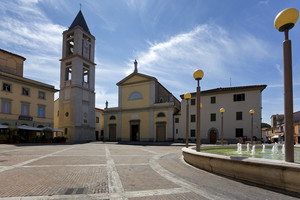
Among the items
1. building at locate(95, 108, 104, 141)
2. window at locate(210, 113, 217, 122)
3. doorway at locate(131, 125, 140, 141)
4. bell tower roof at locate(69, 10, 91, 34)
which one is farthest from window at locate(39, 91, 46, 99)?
window at locate(210, 113, 217, 122)

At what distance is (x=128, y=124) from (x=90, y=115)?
7799 mm

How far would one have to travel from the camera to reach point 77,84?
3469 centimetres

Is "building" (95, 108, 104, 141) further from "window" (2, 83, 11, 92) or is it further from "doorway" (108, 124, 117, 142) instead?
"window" (2, 83, 11, 92)

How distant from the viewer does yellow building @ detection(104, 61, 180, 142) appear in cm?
3203

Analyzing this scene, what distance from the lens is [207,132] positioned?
94.3 ft

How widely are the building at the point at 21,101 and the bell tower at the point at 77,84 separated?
315 centimetres

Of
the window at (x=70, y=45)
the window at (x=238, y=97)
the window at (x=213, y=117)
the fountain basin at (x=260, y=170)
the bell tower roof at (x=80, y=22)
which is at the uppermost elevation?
the bell tower roof at (x=80, y=22)

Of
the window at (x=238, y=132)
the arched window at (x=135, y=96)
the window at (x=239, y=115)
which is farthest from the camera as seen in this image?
the arched window at (x=135, y=96)

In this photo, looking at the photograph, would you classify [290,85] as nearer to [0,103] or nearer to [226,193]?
[226,193]

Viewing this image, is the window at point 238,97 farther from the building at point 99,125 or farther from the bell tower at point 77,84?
the building at point 99,125

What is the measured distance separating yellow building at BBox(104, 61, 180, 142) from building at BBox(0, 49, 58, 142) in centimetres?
1098

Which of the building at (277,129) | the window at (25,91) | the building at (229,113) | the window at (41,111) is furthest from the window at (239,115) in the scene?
the window at (25,91)

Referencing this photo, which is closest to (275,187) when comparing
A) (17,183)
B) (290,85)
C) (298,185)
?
(298,185)

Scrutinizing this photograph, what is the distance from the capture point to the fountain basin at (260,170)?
13.5 feet
